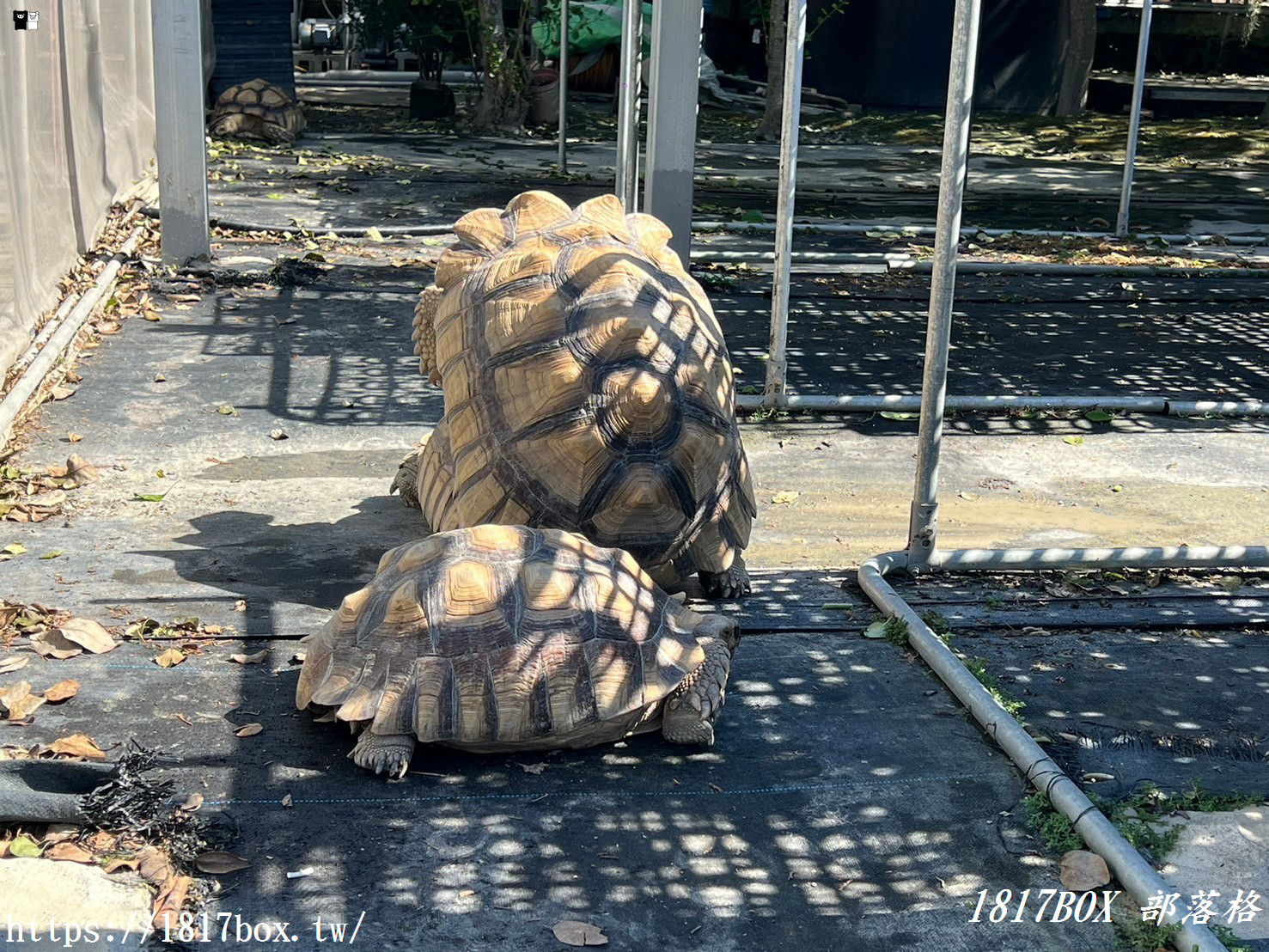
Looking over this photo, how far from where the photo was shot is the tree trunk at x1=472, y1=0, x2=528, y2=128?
20766mm

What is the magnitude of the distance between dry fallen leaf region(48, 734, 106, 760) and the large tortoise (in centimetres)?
153

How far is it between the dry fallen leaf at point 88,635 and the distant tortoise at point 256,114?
1462 cm

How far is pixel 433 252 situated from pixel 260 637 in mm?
7672

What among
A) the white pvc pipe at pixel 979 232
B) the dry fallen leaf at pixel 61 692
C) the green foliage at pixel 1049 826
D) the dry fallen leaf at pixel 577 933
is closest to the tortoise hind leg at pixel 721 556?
the green foliage at pixel 1049 826

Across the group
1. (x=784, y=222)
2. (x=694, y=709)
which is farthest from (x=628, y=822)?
(x=784, y=222)

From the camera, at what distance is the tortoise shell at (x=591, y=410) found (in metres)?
4.96

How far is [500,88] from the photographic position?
21.1 m

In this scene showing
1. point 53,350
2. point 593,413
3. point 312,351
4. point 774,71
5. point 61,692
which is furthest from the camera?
point 774,71

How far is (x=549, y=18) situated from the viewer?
2491 cm

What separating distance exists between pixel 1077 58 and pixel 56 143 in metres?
20.0

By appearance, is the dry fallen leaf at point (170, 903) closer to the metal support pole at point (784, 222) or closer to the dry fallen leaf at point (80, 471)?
the dry fallen leaf at point (80, 471)

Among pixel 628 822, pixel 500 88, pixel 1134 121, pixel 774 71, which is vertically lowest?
pixel 628 822

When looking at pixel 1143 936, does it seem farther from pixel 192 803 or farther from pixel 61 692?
pixel 61 692

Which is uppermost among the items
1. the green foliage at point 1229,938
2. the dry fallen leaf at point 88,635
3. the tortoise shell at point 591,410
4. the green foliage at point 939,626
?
the tortoise shell at point 591,410
